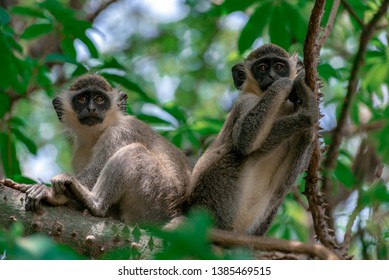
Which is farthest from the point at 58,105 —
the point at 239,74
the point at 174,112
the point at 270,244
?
the point at 270,244

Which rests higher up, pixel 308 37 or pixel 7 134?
pixel 308 37

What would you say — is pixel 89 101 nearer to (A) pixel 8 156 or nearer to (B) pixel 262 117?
(A) pixel 8 156

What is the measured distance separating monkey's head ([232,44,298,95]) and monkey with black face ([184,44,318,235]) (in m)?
0.01

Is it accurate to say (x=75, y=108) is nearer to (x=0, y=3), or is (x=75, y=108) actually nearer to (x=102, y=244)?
(x=102, y=244)

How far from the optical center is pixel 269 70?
8.88 m

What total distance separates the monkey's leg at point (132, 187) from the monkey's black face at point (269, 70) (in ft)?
6.19

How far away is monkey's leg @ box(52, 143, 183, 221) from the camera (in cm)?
790

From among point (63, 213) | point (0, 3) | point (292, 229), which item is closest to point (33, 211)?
point (63, 213)

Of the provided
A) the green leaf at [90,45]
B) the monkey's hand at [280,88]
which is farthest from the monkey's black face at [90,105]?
the monkey's hand at [280,88]

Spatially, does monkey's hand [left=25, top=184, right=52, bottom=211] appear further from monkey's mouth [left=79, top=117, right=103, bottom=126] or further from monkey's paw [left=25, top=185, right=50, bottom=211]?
monkey's mouth [left=79, top=117, right=103, bottom=126]

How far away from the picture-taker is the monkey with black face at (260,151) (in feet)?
26.1

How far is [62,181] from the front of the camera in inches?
304

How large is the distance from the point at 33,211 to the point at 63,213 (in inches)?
13.5

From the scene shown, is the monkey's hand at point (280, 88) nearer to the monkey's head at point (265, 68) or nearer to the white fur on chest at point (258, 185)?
the monkey's head at point (265, 68)
